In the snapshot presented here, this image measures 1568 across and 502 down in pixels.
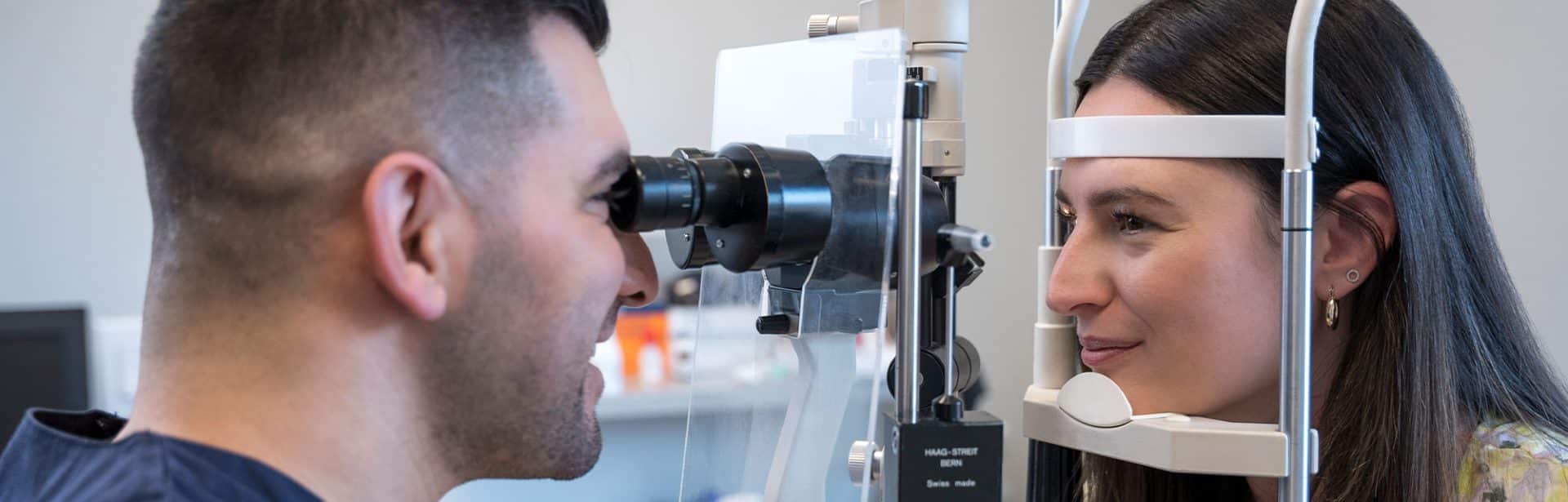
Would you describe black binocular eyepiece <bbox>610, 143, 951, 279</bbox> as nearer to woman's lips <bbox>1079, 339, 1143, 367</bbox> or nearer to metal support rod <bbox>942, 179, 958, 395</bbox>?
metal support rod <bbox>942, 179, 958, 395</bbox>

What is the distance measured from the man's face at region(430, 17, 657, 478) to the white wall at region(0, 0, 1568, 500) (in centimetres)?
144

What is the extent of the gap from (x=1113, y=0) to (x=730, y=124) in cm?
185

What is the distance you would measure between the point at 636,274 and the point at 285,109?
303mm

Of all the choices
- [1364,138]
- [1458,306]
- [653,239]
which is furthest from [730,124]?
[653,239]

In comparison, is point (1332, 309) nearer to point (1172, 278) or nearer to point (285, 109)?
point (1172, 278)

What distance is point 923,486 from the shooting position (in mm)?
837

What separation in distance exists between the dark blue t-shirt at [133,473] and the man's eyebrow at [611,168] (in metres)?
0.27

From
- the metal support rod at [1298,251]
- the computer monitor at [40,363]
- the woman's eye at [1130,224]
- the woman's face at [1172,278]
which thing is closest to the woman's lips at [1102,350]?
the woman's face at [1172,278]

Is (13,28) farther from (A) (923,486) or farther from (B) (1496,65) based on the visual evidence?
(B) (1496,65)

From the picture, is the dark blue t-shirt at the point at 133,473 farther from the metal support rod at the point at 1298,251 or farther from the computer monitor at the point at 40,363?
the computer monitor at the point at 40,363

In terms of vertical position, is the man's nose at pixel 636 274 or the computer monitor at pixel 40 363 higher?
the man's nose at pixel 636 274

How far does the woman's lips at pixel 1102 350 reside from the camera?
116 centimetres

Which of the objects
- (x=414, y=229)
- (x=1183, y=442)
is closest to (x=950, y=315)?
(x=1183, y=442)

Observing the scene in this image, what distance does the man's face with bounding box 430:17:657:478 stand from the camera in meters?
0.78
